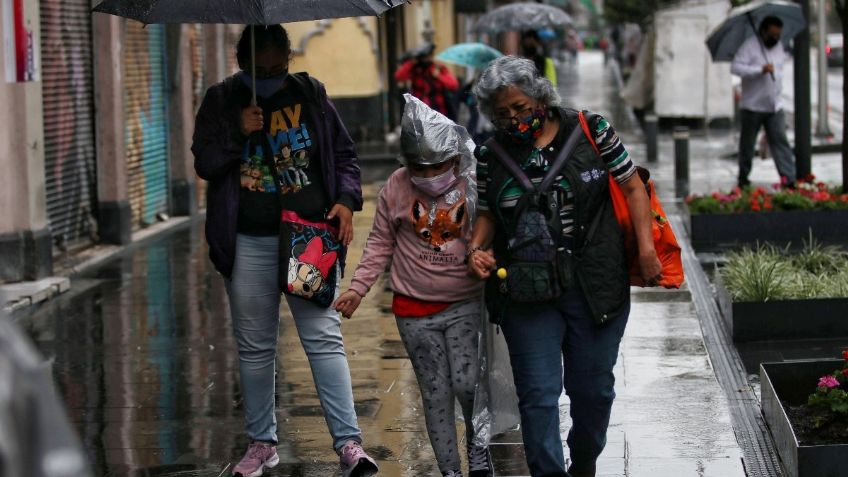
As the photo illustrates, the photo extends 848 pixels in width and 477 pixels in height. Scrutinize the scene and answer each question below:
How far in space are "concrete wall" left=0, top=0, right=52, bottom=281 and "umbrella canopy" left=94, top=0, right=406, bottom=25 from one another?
506cm

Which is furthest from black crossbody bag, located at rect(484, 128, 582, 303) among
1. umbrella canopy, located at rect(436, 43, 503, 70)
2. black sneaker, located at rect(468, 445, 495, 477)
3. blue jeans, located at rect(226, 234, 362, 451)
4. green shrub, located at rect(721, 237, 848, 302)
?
umbrella canopy, located at rect(436, 43, 503, 70)

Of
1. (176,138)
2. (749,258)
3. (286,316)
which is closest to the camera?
(749,258)

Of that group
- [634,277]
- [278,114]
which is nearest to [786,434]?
[634,277]

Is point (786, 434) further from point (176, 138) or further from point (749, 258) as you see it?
point (176, 138)

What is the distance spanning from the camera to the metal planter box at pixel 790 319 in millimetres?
7957

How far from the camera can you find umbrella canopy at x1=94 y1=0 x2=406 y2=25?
5.12 m

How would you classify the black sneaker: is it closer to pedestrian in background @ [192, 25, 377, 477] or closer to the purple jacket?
pedestrian in background @ [192, 25, 377, 477]

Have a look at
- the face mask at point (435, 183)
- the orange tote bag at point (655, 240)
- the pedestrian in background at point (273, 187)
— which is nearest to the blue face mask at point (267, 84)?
the pedestrian in background at point (273, 187)

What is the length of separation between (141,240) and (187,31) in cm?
314

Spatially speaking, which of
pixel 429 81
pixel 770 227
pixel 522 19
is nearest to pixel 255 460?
pixel 770 227

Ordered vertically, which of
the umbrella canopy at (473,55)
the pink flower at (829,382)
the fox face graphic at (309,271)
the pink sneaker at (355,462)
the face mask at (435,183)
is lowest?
the pink sneaker at (355,462)

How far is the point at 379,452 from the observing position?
5.99m

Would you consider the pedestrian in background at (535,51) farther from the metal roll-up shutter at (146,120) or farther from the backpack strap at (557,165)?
the backpack strap at (557,165)

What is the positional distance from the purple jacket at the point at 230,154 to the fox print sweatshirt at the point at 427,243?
1.11 feet
